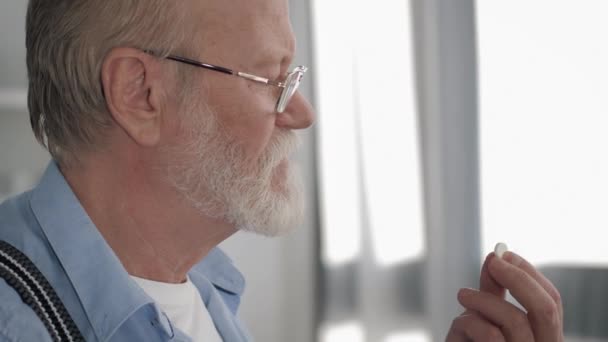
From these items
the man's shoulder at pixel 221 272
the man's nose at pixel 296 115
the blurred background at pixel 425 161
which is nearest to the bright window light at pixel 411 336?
the blurred background at pixel 425 161

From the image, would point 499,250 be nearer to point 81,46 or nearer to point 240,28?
point 240,28

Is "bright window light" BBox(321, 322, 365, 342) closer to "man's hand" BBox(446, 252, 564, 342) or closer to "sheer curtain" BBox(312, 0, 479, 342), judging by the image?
"sheer curtain" BBox(312, 0, 479, 342)

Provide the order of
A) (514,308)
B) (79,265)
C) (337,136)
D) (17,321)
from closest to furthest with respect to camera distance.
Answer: (17,321) < (79,265) < (514,308) < (337,136)

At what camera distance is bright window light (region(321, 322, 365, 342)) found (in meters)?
2.77

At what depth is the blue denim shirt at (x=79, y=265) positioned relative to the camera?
88cm

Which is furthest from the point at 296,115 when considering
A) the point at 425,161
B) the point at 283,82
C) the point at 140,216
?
the point at 425,161

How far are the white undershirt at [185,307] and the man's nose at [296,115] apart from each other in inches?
11.8

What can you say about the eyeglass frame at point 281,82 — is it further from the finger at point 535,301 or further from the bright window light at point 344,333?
the bright window light at point 344,333

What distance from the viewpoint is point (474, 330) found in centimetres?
103

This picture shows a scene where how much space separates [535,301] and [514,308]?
3 cm

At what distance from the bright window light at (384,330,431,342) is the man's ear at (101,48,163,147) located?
173cm

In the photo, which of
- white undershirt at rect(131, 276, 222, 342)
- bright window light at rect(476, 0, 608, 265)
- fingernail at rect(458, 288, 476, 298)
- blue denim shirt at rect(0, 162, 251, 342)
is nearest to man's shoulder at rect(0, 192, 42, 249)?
blue denim shirt at rect(0, 162, 251, 342)

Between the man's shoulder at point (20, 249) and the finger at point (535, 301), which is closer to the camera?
the man's shoulder at point (20, 249)

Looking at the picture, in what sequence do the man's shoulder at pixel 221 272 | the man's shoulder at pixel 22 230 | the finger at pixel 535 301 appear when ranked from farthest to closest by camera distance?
the man's shoulder at pixel 221 272 < the finger at pixel 535 301 < the man's shoulder at pixel 22 230
